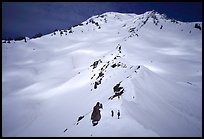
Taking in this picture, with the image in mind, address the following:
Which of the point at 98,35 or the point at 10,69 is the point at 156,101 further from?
the point at 98,35

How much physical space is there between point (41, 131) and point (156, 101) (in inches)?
524

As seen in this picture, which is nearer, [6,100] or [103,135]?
[103,135]

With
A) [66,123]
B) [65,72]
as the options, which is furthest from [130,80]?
[65,72]

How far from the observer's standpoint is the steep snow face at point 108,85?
13258 millimetres

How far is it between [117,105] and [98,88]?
416 inches

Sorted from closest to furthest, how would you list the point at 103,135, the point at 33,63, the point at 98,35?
the point at 103,135
the point at 33,63
the point at 98,35

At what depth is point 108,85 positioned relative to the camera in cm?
2255

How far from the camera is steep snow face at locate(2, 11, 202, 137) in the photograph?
43.5ft

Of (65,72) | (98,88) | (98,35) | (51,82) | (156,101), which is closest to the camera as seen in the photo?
(156,101)

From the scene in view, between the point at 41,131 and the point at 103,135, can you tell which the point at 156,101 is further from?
the point at 41,131

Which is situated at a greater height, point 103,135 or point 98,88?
point 103,135

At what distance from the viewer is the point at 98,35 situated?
75.4 meters

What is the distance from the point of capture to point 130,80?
18109 millimetres

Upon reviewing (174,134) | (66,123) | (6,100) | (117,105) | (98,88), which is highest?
(117,105)
